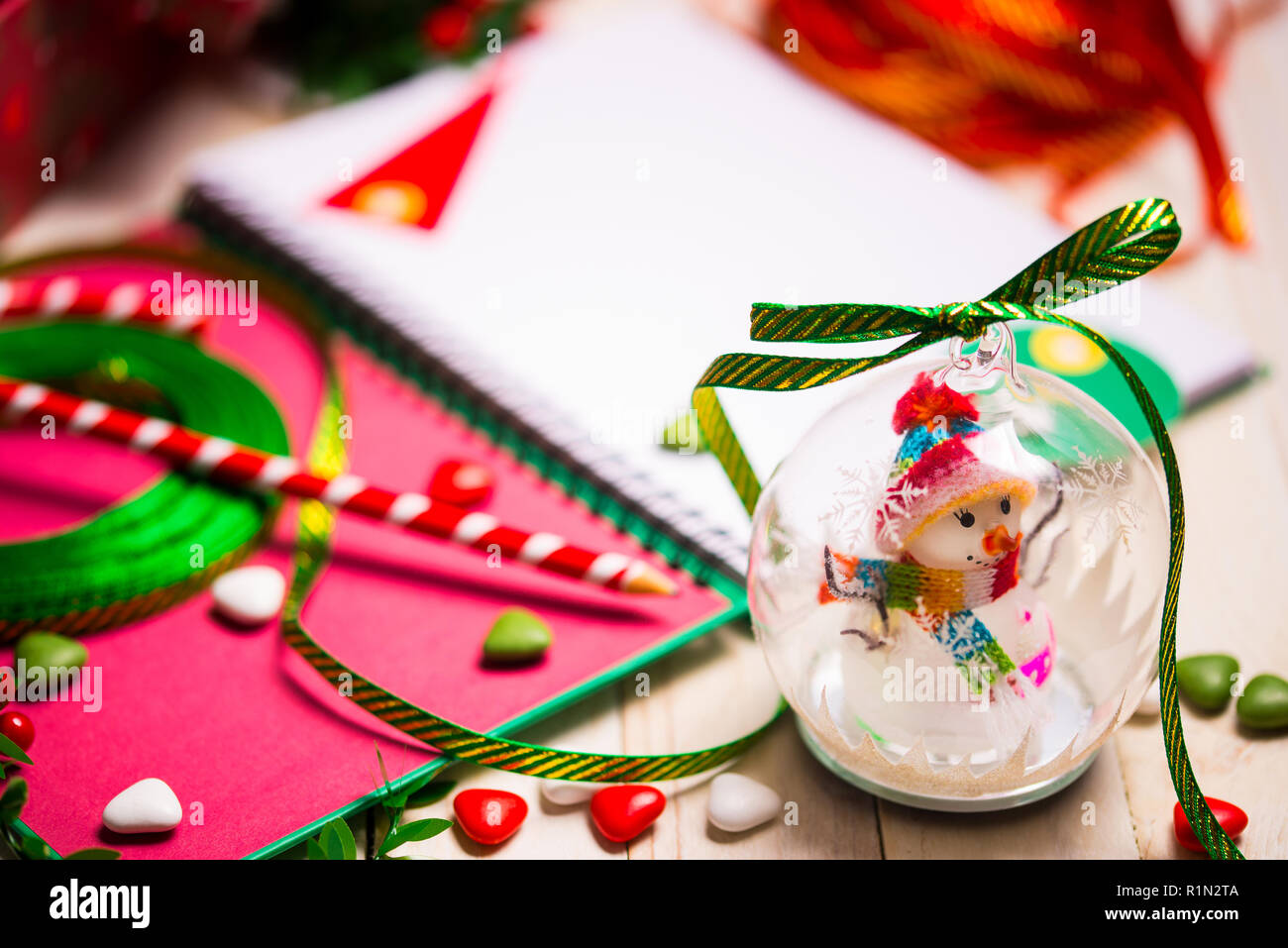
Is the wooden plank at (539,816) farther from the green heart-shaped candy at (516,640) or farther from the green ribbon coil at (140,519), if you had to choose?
the green ribbon coil at (140,519)

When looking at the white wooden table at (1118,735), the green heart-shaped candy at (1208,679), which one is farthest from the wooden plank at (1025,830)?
the green heart-shaped candy at (1208,679)

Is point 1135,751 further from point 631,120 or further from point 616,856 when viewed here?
point 631,120

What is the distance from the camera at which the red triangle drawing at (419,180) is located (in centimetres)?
144

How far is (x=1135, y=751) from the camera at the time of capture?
3.19 feet

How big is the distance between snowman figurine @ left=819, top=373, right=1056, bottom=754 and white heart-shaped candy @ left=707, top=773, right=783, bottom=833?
0.09 meters

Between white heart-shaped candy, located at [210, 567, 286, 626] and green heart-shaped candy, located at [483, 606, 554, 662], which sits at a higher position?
white heart-shaped candy, located at [210, 567, 286, 626]

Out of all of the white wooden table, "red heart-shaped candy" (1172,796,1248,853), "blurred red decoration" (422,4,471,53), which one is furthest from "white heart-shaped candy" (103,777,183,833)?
"blurred red decoration" (422,4,471,53)

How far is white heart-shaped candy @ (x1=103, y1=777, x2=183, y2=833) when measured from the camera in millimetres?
897

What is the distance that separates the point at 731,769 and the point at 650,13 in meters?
1.12

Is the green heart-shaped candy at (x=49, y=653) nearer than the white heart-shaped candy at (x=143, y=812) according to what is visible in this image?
No

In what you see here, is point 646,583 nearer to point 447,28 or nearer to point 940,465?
point 940,465

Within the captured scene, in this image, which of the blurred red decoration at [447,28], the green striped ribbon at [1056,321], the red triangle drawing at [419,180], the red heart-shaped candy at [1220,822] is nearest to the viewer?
the green striped ribbon at [1056,321]

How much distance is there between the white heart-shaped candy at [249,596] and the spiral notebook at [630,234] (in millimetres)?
276

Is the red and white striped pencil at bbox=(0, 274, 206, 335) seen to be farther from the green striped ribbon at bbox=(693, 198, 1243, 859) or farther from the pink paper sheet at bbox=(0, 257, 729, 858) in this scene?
the green striped ribbon at bbox=(693, 198, 1243, 859)
